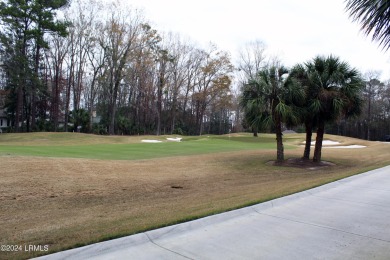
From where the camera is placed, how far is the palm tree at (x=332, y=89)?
1725 centimetres

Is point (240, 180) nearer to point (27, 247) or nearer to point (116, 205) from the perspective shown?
point (116, 205)

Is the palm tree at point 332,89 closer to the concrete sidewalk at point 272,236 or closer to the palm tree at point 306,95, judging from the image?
the palm tree at point 306,95

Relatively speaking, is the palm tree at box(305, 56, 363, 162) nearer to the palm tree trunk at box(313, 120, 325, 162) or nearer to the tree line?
the palm tree trunk at box(313, 120, 325, 162)

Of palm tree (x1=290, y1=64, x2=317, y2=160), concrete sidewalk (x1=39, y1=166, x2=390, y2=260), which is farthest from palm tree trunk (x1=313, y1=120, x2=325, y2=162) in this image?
concrete sidewalk (x1=39, y1=166, x2=390, y2=260)

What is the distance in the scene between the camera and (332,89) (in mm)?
17734

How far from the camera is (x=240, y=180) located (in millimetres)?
12273

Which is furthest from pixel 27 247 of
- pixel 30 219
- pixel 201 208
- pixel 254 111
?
pixel 254 111

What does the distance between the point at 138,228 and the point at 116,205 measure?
2715 mm

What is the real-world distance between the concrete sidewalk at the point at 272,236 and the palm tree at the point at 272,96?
34.2 ft

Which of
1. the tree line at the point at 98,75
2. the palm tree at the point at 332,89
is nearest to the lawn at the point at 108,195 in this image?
the palm tree at the point at 332,89

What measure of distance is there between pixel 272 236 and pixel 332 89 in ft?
48.9

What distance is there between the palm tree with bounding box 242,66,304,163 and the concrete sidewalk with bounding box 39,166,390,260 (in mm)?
10424

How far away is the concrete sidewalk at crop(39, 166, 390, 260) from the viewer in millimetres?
4102

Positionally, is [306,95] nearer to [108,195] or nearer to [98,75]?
[108,195]
